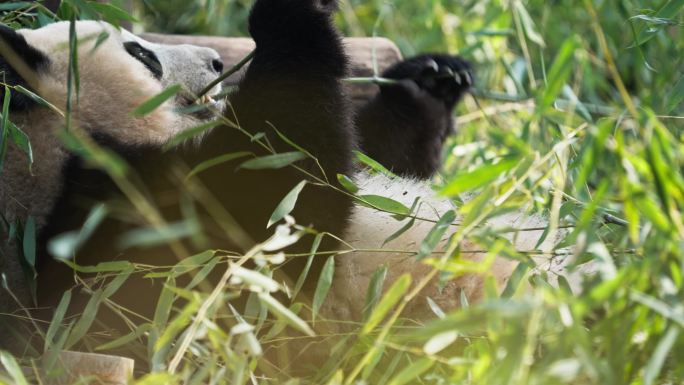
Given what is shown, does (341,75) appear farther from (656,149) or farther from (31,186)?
(656,149)

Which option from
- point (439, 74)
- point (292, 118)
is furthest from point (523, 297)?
point (439, 74)

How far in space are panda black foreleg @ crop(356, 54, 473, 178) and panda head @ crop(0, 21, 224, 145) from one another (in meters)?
0.60

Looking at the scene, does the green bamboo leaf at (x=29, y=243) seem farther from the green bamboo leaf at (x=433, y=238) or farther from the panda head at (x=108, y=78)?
the green bamboo leaf at (x=433, y=238)

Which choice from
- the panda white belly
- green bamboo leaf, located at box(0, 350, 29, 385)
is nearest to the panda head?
the panda white belly

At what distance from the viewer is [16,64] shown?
1722 mm

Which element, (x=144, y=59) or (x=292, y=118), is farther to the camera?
(x=144, y=59)

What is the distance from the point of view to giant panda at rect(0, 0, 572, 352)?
164 cm

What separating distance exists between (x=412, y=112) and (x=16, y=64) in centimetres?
114

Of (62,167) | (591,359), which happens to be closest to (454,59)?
(62,167)

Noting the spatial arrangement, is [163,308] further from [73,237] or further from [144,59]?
[144,59]

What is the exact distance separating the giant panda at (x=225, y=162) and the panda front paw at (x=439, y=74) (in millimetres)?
598

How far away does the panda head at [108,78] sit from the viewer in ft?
5.74

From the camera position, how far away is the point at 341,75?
5.77 ft

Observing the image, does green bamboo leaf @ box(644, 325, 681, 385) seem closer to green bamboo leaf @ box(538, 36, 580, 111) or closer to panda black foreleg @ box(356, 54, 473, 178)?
green bamboo leaf @ box(538, 36, 580, 111)
